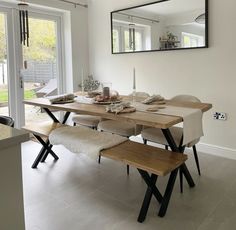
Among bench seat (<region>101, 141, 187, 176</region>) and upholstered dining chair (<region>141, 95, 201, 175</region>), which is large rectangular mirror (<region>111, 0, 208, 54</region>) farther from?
bench seat (<region>101, 141, 187, 176</region>)

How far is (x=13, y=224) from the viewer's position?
120cm

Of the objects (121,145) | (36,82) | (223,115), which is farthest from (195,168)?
(36,82)

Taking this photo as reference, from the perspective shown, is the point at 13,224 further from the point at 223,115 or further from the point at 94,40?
the point at 94,40

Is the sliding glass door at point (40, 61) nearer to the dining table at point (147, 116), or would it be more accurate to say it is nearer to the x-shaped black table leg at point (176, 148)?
the dining table at point (147, 116)

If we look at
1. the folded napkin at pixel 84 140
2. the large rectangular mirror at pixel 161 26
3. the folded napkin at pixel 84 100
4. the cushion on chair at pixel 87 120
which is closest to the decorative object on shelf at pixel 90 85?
the large rectangular mirror at pixel 161 26

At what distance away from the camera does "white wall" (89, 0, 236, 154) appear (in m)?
3.14

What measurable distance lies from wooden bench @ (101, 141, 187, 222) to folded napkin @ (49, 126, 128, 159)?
0.08m

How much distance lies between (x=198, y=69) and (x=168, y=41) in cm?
58

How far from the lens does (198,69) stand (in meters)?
3.41

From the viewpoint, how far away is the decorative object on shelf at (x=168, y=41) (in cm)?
354

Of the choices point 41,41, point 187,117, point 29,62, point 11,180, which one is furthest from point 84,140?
point 41,41

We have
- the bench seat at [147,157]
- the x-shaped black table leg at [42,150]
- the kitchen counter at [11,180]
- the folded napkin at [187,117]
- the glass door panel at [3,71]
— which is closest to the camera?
the kitchen counter at [11,180]

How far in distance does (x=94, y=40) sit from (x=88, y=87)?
0.83 metres

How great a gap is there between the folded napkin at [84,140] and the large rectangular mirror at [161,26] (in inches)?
68.4
